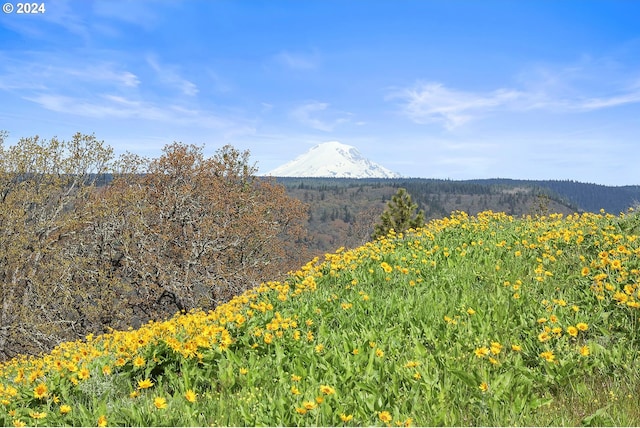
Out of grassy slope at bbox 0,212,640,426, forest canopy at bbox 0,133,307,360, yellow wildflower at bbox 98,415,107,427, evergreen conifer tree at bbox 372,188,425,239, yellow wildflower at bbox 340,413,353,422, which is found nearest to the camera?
yellow wildflower at bbox 340,413,353,422

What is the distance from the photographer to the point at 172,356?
539cm

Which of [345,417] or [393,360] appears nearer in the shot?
[345,417]

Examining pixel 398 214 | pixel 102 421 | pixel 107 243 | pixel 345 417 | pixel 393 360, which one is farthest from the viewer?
pixel 398 214

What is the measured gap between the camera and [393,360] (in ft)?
16.0

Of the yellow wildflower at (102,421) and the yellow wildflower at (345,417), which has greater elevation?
the yellow wildflower at (345,417)

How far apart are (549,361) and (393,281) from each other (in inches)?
130

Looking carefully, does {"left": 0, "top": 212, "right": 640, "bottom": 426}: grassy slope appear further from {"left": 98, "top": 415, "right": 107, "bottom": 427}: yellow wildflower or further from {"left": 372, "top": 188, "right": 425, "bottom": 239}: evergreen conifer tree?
{"left": 372, "top": 188, "right": 425, "bottom": 239}: evergreen conifer tree

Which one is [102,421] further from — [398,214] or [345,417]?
[398,214]

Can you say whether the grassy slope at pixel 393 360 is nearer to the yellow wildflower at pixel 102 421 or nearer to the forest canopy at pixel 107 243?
the yellow wildflower at pixel 102 421

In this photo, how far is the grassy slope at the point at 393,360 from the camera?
4.05m

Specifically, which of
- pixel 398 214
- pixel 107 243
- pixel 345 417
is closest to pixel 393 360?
pixel 345 417

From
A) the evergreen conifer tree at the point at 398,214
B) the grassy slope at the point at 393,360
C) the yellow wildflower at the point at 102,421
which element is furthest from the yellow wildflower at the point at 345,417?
the evergreen conifer tree at the point at 398,214

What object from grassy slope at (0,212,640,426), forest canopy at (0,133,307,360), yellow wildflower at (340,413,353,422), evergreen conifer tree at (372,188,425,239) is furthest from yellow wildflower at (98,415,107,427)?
evergreen conifer tree at (372,188,425,239)

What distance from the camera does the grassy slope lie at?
4.05 meters
